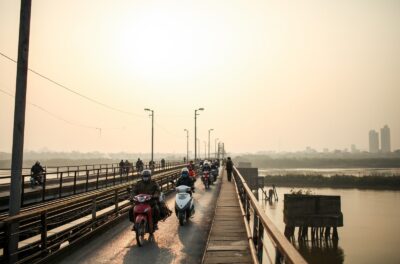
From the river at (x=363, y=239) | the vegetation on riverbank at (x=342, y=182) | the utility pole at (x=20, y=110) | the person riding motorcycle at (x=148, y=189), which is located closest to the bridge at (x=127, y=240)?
the utility pole at (x=20, y=110)

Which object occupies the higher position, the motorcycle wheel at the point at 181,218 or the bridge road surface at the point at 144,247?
the motorcycle wheel at the point at 181,218

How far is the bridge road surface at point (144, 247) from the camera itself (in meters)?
9.05

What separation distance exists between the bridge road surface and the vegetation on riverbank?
100052mm

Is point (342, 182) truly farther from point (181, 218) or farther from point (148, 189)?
point (148, 189)

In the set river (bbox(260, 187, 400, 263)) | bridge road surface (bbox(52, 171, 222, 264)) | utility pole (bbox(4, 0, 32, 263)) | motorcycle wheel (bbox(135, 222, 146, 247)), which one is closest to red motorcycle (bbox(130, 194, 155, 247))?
motorcycle wheel (bbox(135, 222, 146, 247))

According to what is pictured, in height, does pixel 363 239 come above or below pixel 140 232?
below

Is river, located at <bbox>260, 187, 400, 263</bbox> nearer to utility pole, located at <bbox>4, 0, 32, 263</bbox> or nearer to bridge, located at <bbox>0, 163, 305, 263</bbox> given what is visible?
bridge, located at <bbox>0, 163, 305, 263</bbox>

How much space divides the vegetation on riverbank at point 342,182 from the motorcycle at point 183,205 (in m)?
98.7

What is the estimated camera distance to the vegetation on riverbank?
104m

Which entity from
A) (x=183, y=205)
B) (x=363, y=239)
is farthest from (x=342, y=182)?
(x=183, y=205)

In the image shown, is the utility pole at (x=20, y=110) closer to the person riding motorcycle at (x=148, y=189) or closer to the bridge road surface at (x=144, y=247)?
the bridge road surface at (x=144, y=247)

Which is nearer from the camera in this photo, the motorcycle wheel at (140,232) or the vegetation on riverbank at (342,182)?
the motorcycle wheel at (140,232)

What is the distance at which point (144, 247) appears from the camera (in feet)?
34.0

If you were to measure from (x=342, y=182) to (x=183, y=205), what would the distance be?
347 ft
